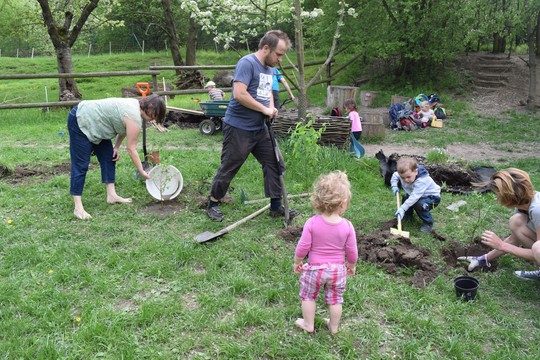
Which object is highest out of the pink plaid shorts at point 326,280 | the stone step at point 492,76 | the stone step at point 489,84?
the stone step at point 492,76

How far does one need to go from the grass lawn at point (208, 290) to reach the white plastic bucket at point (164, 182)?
0.58ft

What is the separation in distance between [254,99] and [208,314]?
7.24 feet

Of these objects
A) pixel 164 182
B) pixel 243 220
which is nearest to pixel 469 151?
pixel 243 220

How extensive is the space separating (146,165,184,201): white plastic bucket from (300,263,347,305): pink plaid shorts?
2.86 meters

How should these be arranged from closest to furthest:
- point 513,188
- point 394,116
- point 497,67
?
1. point 513,188
2. point 394,116
3. point 497,67

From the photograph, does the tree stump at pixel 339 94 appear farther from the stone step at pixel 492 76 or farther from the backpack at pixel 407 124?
the stone step at pixel 492 76

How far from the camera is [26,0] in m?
22.7

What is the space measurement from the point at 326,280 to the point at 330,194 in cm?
56

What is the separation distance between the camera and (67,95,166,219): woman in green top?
476 cm

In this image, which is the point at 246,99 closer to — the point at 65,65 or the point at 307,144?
the point at 307,144

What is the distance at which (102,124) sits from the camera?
489cm

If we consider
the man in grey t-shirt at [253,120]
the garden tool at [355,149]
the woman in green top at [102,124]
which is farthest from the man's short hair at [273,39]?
the garden tool at [355,149]

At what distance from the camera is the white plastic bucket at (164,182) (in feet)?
17.5

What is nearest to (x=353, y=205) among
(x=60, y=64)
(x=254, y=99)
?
(x=254, y=99)
